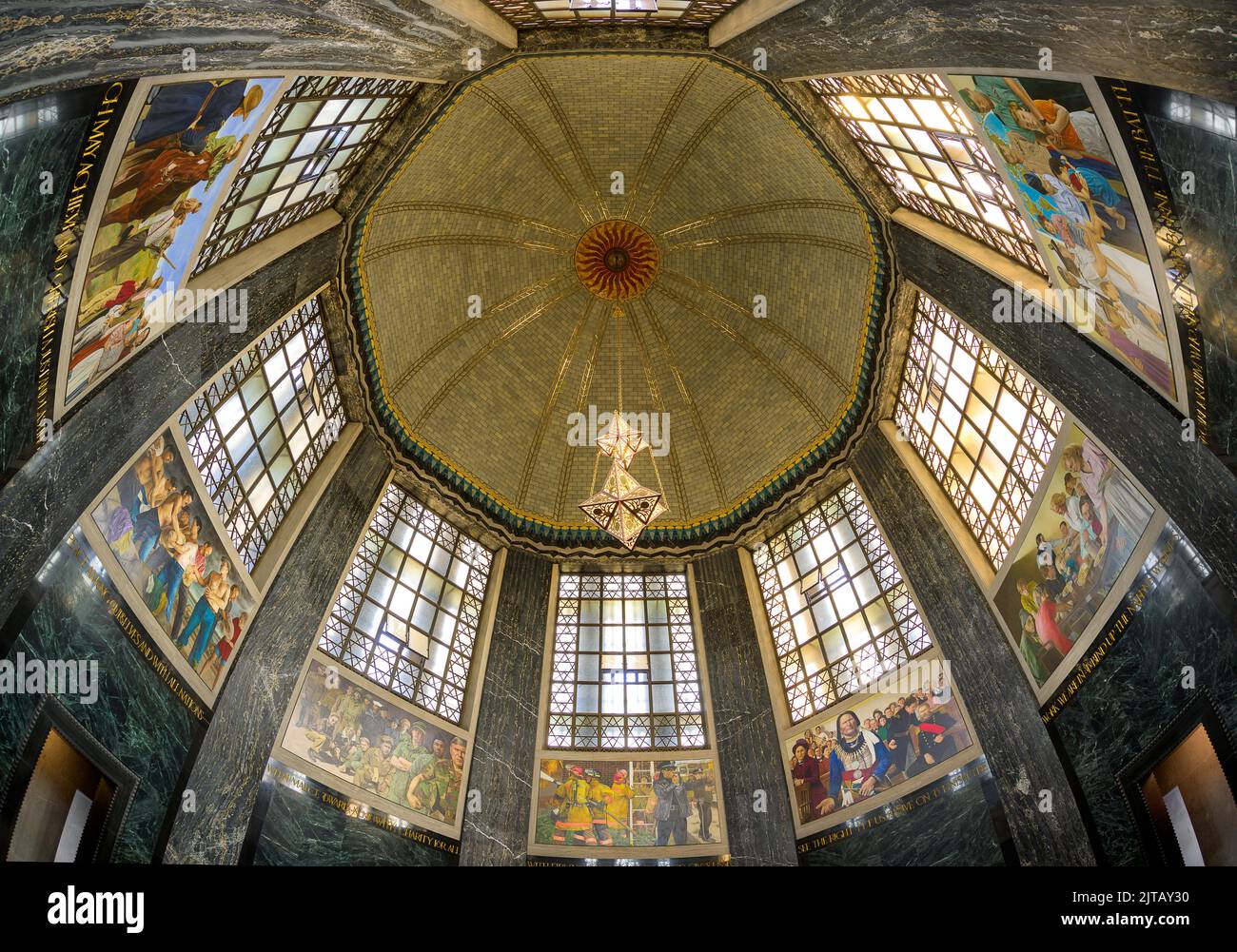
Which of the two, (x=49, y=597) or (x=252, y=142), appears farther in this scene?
(x=252, y=142)

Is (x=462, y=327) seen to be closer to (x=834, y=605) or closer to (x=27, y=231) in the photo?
(x=834, y=605)

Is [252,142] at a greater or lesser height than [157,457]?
greater

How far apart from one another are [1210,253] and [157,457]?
36.8ft

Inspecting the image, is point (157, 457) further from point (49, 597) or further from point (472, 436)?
point (472, 436)

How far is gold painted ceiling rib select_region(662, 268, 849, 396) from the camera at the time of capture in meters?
18.9

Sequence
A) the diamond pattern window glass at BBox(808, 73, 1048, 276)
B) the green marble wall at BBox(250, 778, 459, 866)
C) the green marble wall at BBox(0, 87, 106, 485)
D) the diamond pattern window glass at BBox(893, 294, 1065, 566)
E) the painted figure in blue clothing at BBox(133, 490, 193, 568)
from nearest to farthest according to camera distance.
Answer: the green marble wall at BBox(0, 87, 106, 485) → the painted figure in blue clothing at BBox(133, 490, 193, 568) → the diamond pattern window glass at BBox(808, 73, 1048, 276) → the green marble wall at BBox(250, 778, 459, 866) → the diamond pattern window glass at BBox(893, 294, 1065, 566)

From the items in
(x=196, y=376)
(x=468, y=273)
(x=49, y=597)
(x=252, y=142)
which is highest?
(x=468, y=273)

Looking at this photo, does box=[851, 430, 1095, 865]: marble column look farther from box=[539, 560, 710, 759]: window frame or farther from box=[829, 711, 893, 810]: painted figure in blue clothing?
box=[539, 560, 710, 759]: window frame

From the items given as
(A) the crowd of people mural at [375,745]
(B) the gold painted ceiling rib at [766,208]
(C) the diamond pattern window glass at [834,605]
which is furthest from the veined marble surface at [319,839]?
(B) the gold painted ceiling rib at [766,208]

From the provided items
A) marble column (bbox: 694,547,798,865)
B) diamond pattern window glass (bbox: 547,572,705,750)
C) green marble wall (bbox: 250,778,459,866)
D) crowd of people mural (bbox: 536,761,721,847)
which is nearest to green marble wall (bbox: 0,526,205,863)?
green marble wall (bbox: 250,778,459,866)

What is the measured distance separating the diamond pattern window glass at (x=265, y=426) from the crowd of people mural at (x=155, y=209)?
6.90 feet

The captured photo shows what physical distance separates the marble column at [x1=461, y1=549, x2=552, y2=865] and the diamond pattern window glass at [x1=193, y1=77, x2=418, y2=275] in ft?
25.2

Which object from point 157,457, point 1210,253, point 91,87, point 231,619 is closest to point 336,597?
point 231,619

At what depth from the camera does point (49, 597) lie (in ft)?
32.4
